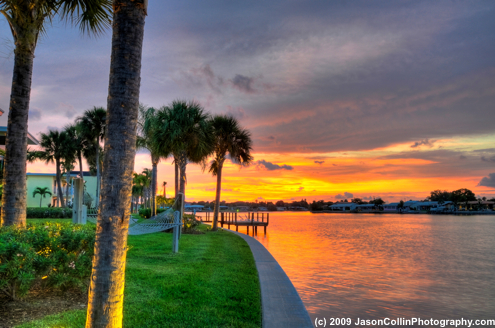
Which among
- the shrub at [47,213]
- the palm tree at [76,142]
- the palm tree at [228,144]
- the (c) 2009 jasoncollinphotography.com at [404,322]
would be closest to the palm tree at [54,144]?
the palm tree at [76,142]

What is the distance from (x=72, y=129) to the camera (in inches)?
1506

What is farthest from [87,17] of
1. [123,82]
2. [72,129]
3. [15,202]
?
[72,129]

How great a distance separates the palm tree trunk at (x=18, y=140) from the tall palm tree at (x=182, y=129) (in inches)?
505

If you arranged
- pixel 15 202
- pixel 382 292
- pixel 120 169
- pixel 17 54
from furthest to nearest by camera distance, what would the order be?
pixel 382 292 → pixel 17 54 → pixel 15 202 → pixel 120 169

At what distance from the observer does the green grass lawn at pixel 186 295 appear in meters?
4.79

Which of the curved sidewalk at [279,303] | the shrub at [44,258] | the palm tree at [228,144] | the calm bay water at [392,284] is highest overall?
the palm tree at [228,144]

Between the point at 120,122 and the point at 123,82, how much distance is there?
38 cm

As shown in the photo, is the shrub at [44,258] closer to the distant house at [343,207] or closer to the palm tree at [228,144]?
the palm tree at [228,144]

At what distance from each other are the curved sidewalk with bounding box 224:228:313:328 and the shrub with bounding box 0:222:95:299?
9.77 feet

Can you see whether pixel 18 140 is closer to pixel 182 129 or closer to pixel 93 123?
pixel 182 129

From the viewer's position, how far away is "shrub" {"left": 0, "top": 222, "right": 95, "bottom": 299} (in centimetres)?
457

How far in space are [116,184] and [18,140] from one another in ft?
15.2

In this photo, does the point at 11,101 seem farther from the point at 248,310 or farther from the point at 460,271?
the point at 460,271

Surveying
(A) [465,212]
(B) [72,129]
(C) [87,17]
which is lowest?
(A) [465,212]
